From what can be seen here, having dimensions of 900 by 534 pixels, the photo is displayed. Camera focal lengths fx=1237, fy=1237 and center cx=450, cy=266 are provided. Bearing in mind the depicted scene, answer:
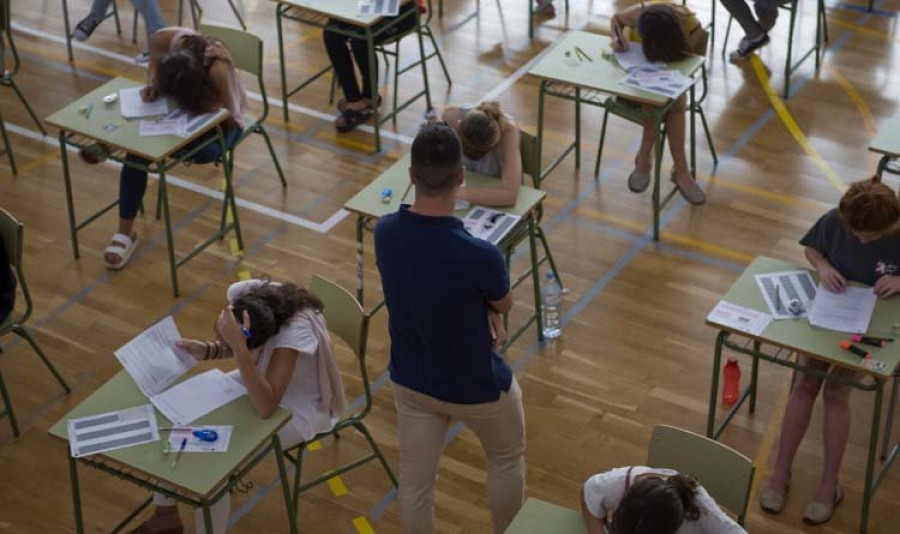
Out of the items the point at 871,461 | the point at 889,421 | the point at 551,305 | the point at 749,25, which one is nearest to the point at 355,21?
the point at 551,305

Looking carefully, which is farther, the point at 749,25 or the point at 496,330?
the point at 749,25

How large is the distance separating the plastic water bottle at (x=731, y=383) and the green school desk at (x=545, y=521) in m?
1.84

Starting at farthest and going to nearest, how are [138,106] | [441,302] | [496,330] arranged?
[138,106], [496,330], [441,302]

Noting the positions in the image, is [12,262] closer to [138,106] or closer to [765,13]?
[138,106]

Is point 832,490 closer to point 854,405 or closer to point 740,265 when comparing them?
point 854,405

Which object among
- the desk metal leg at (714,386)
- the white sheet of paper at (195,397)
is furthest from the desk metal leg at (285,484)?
the desk metal leg at (714,386)

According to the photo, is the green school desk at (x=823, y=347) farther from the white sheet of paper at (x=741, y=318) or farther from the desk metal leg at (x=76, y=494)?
the desk metal leg at (x=76, y=494)

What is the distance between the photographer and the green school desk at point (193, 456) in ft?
13.6

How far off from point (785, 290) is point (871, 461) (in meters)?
0.74

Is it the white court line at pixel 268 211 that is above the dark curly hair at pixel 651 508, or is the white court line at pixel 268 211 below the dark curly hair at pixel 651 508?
below

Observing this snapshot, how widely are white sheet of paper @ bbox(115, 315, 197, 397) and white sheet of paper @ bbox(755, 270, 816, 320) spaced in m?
2.26

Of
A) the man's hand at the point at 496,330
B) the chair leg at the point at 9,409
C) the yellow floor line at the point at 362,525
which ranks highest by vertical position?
the man's hand at the point at 496,330

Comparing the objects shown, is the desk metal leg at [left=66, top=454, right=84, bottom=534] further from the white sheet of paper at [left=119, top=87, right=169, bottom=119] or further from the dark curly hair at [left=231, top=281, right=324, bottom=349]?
the white sheet of paper at [left=119, top=87, right=169, bottom=119]

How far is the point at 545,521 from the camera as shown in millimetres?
3945
